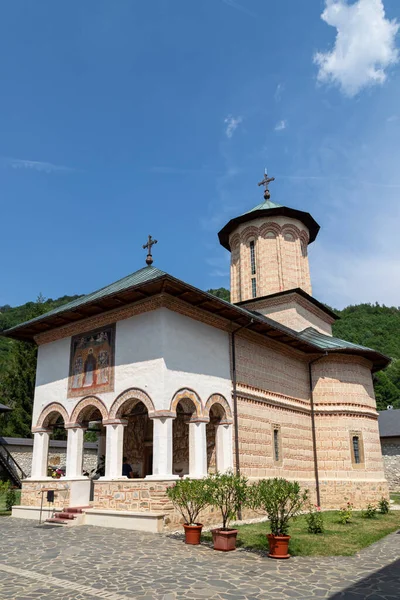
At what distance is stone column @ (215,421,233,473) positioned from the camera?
39.1 feet

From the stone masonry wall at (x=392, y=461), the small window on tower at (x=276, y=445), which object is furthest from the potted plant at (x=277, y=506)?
the stone masonry wall at (x=392, y=461)

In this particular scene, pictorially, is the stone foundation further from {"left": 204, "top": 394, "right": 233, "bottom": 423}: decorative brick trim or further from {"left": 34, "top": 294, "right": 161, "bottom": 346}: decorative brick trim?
{"left": 204, "top": 394, "right": 233, "bottom": 423}: decorative brick trim

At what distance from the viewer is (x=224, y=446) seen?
12086 mm

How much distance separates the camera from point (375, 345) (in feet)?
146

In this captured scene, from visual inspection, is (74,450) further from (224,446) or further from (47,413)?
(224,446)

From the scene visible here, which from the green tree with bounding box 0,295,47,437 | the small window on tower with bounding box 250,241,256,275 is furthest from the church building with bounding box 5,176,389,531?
the green tree with bounding box 0,295,47,437

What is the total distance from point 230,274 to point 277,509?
43.9ft

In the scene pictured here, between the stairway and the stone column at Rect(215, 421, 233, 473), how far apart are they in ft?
11.1

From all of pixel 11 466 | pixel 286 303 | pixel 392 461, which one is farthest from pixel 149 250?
pixel 392 461

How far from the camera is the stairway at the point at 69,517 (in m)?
10.7

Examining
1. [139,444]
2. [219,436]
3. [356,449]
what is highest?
[219,436]

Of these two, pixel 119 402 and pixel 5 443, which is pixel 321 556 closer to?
pixel 119 402

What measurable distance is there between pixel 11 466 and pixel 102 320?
1264 centimetres

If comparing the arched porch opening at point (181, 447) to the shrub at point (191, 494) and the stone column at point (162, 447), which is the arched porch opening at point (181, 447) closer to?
the stone column at point (162, 447)
